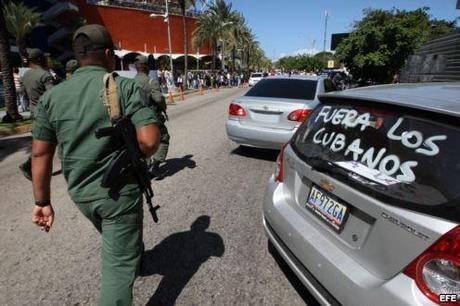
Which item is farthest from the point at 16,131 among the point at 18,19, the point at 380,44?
the point at 18,19

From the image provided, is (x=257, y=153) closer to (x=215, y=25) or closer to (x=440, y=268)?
(x=440, y=268)

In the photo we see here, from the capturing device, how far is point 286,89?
672 cm

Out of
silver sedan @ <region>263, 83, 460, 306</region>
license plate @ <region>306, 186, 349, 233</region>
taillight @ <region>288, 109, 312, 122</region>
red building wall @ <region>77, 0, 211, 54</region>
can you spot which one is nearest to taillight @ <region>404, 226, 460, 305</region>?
silver sedan @ <region>263, 83, 460, 306</region>

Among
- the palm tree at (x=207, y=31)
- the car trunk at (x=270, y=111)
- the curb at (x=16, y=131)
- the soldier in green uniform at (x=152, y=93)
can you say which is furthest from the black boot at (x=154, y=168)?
the palm tree at (x=207, y=31)

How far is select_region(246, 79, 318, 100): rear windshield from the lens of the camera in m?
6.48

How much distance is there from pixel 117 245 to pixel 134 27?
48.8 metres

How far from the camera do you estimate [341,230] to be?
2.24 meters

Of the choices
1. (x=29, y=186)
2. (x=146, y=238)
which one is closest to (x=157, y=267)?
(x=146, y=238)

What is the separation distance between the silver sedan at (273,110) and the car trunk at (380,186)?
132 inches

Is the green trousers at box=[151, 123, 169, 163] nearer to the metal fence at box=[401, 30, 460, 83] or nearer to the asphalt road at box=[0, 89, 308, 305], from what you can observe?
the asphalt road at box=[0, 89, 308, 305]

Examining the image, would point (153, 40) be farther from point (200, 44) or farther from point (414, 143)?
point (414, 143)

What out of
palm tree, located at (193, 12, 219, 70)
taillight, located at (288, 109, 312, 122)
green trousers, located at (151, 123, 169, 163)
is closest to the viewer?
green trousers, located at (151, 123, 169, 163)

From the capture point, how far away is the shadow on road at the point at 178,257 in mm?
2910

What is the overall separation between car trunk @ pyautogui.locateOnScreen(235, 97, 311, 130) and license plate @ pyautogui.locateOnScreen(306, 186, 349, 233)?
3619mm
